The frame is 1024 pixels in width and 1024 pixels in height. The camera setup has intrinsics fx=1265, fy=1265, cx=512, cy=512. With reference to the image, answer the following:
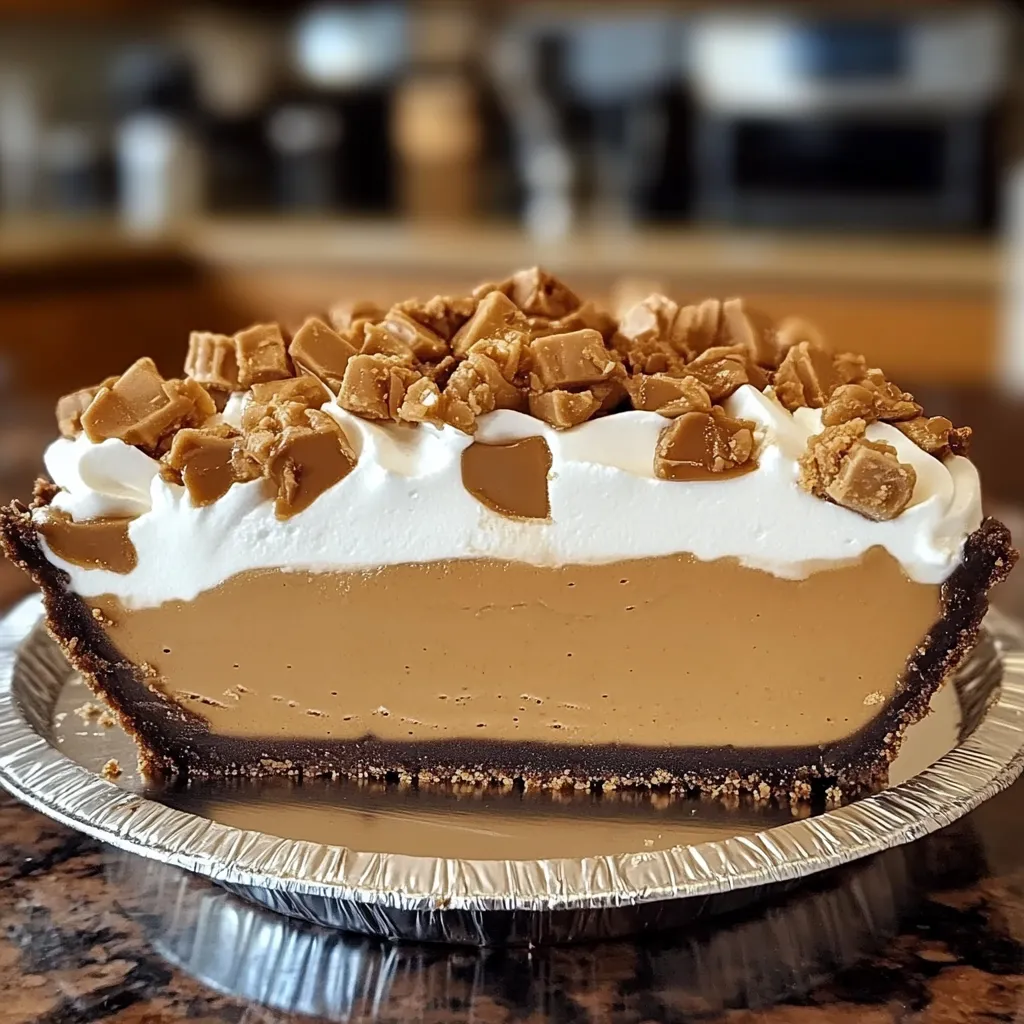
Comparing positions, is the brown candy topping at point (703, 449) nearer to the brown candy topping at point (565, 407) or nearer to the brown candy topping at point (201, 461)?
the brown candy topping at point (565, 407)

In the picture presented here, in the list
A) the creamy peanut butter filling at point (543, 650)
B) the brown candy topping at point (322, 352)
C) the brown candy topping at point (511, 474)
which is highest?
the brown candy topping at point (322, 352)

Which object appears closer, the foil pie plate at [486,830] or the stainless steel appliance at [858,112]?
the foil pie plate at [486,830]

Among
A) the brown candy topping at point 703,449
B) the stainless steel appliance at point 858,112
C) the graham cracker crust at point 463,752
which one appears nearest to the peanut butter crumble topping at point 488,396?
the brown candy topping at point 703,449

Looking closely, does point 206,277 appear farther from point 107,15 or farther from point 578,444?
point 578,444

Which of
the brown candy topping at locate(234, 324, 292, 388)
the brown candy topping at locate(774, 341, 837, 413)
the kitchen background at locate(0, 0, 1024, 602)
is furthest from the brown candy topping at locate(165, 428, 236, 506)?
the kitchen background at locate(0, 0, 1024, 602)

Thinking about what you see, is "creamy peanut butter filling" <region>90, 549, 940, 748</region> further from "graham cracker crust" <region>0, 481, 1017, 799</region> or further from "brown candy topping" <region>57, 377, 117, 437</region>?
"brown candy topping" <region>57, 377, 117, 437</region>

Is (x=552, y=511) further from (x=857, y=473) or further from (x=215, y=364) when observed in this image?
(x=215, y=364)

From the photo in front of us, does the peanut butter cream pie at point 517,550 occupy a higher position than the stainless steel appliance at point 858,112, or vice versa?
the stainless steel appliance at point 858,112
